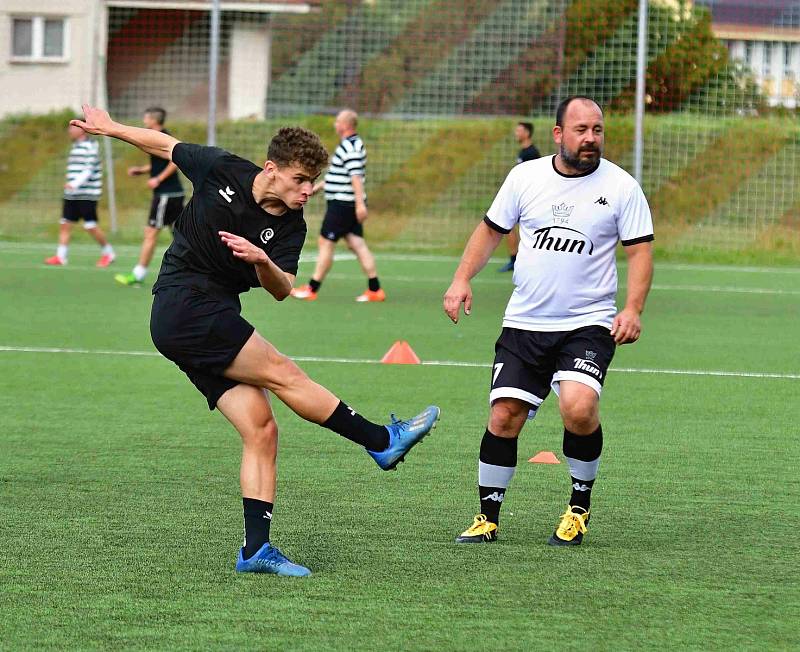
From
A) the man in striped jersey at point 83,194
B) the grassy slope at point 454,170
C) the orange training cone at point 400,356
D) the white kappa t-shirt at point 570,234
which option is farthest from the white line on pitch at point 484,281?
the white kappa t-shirt at point 570,234

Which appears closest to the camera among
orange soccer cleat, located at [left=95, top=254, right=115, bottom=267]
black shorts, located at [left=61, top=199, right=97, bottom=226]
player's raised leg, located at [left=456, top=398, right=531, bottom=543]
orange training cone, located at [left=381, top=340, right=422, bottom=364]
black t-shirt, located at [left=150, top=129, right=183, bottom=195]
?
player's raised leg, located at [left=456, top=398, right=531, bottom=543]

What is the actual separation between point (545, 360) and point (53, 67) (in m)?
30.3

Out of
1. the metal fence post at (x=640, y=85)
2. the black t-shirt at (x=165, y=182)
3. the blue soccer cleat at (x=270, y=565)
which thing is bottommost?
the blue soccer cleat at (x=270, y=565)

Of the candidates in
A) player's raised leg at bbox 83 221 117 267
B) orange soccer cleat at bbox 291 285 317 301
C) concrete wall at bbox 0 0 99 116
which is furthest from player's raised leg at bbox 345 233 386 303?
concrete wall at bbox 0 0 99 116

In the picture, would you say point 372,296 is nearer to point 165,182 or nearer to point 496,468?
point 165,182

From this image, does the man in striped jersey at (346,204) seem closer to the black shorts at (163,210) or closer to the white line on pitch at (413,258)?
the black shorts at (163,210)

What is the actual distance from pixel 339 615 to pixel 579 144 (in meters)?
2.16

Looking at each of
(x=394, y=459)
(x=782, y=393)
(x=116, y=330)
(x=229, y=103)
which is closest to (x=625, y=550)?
(x=394, y=459)

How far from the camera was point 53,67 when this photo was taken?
34.1m

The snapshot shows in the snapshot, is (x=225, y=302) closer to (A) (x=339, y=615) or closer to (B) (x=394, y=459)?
(B) (x=394, y=459)

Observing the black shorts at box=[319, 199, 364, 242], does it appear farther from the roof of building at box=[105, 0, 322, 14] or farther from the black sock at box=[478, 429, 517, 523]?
the roof of building at box=[105, 0, 322, 14]

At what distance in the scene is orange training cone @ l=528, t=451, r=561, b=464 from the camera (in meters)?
7.42

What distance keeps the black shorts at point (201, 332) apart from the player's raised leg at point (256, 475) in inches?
3.3

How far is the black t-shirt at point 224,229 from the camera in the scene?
17.2ft
